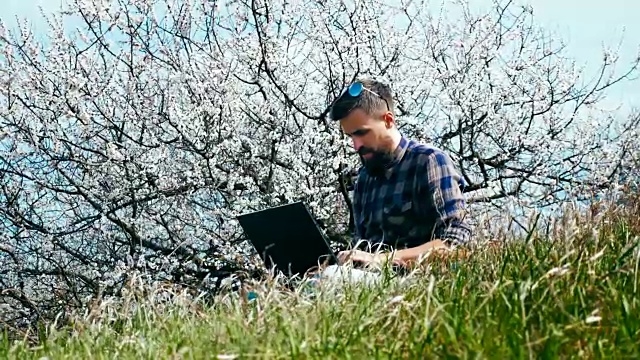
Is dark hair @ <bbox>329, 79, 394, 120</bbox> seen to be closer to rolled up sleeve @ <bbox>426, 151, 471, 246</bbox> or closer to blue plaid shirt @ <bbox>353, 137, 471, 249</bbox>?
blue plaid shirt @ <bbox>353, 137, 471, 249</bbox>

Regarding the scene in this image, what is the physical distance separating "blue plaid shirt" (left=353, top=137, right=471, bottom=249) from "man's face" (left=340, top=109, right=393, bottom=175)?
52 mm

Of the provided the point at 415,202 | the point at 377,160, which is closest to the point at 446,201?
the point at 415,202

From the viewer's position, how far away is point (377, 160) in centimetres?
383

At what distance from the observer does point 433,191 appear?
3564 mm

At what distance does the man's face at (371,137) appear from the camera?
12.5 feet

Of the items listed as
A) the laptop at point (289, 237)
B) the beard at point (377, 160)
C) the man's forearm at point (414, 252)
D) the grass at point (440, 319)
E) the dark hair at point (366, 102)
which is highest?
the dark hair at point (366, 102)

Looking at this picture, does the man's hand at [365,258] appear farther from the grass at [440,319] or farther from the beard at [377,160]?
the beard at [377,160]

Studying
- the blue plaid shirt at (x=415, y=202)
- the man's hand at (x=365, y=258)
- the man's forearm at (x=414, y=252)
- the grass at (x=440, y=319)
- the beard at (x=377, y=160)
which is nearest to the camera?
the grass at (x=440, y=319)

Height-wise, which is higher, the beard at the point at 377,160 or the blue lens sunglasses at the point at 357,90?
the blue lens sunglasses at the point at 357,90

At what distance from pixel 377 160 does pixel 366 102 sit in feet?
0.91

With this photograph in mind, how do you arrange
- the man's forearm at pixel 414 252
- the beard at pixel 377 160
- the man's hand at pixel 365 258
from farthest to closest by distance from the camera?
the beard at pixel 377 160, the man's forearm at pixel 414 252, the man's hand at pixel 365 258

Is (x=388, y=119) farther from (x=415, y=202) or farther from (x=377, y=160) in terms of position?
(x=415, y=202)

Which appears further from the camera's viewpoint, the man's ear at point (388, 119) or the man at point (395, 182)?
the man's ear at point (388, 119)

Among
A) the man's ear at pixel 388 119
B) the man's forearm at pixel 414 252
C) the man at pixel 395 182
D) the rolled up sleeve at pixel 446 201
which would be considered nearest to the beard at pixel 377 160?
the man at pixel 395 182
